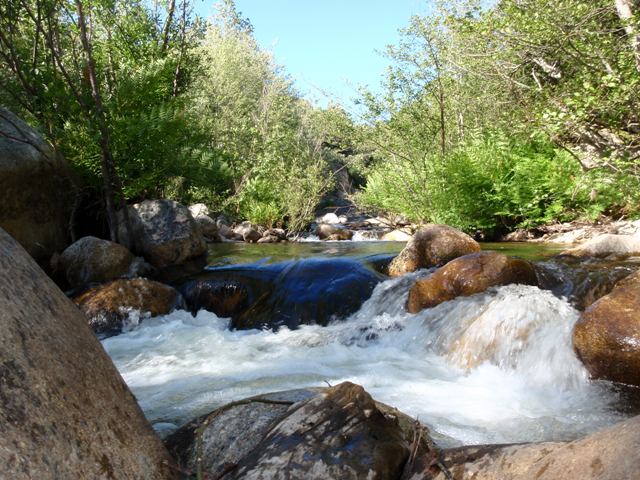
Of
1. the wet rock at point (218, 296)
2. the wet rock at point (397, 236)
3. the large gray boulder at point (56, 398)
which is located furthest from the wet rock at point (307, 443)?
the wet rock at point (397, 236)

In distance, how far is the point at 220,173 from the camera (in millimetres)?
11109

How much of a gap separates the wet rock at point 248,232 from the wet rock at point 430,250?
23.2 feet

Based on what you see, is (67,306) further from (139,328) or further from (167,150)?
(167,150)

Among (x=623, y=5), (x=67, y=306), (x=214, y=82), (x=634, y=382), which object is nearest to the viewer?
(x=67, y=306)

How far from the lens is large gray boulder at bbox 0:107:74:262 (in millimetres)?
7770

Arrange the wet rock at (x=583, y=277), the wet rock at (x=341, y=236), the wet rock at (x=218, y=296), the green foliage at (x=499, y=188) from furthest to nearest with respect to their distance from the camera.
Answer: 1. the wet rock at (x=341, y=236)
2. the green foliage at (x=499, y=188)
3. the wet rock at (x=218, y=296)
4. the wet rock at (x=583, y=277)

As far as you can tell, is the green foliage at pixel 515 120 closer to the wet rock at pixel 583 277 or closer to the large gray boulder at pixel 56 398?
the wet rock at pixel 583 277

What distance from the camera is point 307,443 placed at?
203 cm

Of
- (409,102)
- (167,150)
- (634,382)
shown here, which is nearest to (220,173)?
(167,150)

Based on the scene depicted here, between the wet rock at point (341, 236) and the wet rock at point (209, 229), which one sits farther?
the wet rock at point (341, 236)

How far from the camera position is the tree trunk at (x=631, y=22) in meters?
6.84

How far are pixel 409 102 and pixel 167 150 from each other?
6502mm

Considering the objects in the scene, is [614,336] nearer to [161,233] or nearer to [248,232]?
[161,233]

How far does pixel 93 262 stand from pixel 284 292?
3.03 metres
